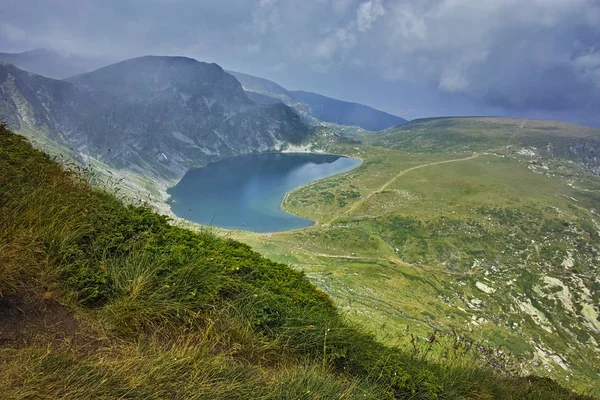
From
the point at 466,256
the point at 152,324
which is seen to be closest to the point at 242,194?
the point at 466,256

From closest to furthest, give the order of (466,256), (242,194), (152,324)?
(152,324), (466,256), (242,194)

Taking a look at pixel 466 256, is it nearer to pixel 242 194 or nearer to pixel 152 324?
pixel 242 194

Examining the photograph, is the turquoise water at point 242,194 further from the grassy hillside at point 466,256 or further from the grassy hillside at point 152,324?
the grassy hillside at point 152,324

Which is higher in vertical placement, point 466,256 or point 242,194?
point 242,194

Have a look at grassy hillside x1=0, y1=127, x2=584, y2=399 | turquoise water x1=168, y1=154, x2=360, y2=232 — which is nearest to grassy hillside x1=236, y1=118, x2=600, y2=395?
turquoise water x1=168, y1=154, x2=360, y2=232

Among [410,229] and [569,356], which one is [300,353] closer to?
[569,356]

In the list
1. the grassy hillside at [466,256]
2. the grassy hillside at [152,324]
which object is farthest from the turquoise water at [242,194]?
the grassy hillside at [152,324]
